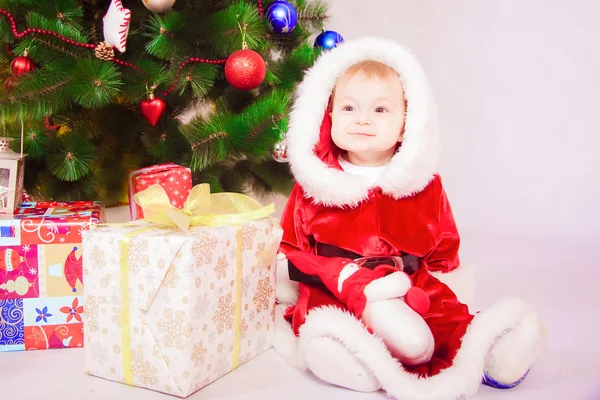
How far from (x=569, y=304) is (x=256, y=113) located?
3.05 feet

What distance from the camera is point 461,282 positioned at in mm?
1407

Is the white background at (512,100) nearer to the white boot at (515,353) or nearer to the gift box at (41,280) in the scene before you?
the white boot at (515,353)

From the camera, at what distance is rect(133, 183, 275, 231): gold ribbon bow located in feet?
3.69

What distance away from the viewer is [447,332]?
48.1 inches

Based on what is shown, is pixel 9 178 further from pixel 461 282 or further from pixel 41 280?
pixel 461 282

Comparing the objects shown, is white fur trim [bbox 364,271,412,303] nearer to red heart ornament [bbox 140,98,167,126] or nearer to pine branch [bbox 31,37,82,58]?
red heart ornament [bbox 140,98,167,126]

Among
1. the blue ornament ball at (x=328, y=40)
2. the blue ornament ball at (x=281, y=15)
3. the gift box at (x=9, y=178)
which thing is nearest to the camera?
the gift box at (x=9, y=178)

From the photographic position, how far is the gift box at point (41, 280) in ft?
4.09

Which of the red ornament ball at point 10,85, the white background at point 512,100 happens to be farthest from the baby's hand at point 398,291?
the white background at point 512,100

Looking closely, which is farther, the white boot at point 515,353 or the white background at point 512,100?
the white background at point 512,100

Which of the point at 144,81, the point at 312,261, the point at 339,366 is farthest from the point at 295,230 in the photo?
the point at 144,81

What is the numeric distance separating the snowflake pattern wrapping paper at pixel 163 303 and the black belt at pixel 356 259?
0.62ft

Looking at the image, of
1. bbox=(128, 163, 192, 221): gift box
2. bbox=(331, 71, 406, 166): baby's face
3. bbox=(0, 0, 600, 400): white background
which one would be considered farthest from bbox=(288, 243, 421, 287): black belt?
bbox=(0, 0, 600, 400): white background

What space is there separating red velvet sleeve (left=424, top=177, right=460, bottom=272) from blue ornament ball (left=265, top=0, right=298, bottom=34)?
604mm
